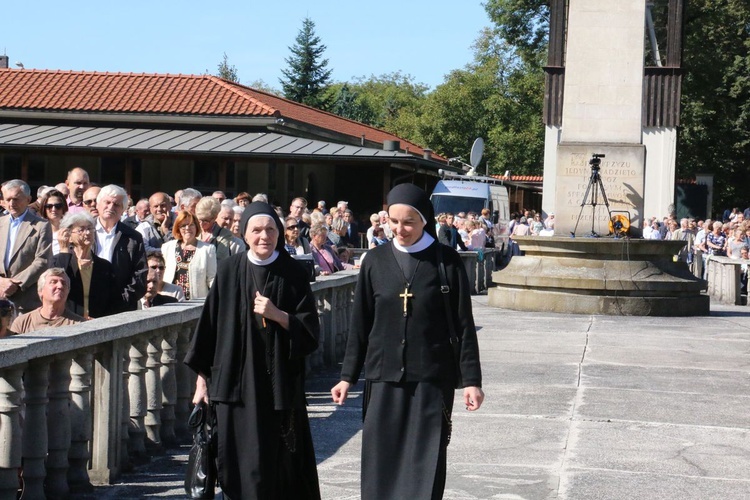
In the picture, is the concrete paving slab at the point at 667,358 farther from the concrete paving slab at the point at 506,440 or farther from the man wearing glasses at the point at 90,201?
the man wearing glasses at the point at 90,201

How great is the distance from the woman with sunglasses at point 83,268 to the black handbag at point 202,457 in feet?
→ 8.87

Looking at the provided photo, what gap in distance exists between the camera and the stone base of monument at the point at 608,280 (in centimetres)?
1964

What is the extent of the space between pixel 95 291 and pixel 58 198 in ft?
8.88

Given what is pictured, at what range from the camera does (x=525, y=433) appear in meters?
9.35

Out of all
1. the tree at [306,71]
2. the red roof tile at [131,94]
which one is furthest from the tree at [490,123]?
the red roof tile at [131,94]

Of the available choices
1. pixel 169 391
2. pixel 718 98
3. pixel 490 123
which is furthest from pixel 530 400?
pixel 490 123

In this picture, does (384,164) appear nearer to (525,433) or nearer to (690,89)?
(690,89)

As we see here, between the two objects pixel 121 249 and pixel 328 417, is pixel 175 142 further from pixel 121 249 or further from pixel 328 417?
pixel 121 249

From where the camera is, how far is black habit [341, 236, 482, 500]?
6.21 meters

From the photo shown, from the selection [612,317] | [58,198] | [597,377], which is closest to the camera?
[58,198]

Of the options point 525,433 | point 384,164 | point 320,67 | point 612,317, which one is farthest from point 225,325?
point 320,67

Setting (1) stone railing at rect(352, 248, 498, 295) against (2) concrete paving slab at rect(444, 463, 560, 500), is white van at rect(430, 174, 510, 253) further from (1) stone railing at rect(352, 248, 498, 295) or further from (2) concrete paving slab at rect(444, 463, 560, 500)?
(2) concrete paving slab at rect(444, 463, 560, 500)

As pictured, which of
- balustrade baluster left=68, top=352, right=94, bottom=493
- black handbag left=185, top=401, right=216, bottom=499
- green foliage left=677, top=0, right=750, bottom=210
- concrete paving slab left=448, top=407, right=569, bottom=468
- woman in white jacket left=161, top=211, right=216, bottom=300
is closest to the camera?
black handbag left=185, top=401, right=216, bottom=499

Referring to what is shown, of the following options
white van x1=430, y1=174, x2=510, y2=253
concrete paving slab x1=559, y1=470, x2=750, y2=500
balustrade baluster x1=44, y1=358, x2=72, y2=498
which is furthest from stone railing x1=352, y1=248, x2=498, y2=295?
balustrade baluster x1=44, y1=358, x2=72, y2=498
